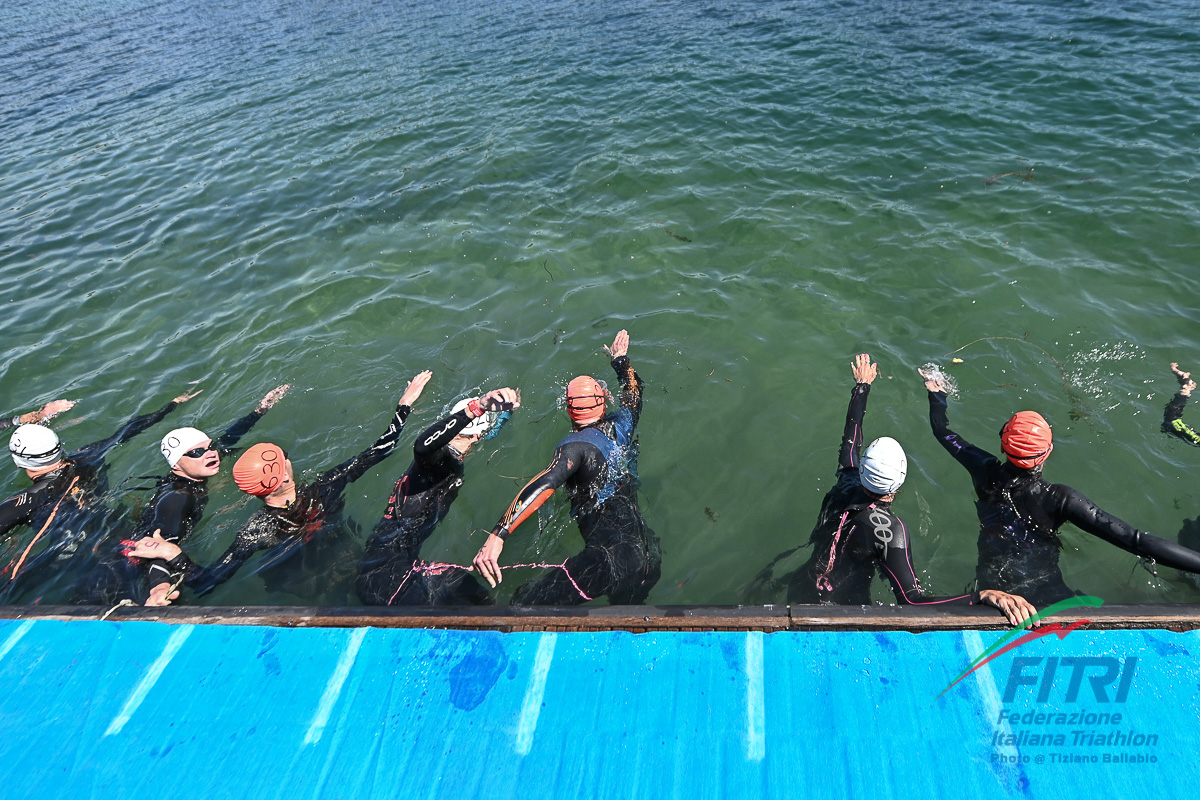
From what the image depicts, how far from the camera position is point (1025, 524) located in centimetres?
486

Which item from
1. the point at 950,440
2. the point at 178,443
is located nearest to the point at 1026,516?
the point at 950,440

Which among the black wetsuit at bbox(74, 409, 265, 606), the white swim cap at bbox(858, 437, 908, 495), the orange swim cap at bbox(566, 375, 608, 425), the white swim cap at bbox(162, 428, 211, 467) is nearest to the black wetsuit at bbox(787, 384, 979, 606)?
the white swim cap at bbox(858, 437, 908, 495)

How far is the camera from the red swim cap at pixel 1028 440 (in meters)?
4.64

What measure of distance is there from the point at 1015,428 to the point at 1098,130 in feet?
31.3

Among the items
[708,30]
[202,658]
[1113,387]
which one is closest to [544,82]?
[708,30]

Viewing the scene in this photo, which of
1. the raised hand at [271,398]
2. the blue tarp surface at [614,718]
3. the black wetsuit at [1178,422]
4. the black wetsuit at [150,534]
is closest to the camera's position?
the blue tarp surface at [614,718]

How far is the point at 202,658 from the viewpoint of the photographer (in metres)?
4.23

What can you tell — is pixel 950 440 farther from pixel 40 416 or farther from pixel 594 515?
pixel 40 416

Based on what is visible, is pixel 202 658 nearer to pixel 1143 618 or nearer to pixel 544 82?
pixel 1143 618

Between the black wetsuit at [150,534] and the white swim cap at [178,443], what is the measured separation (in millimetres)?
222

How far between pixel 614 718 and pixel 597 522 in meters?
2.11

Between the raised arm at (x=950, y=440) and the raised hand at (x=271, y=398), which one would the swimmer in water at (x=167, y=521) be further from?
the raised arm at (x=950, y=440)

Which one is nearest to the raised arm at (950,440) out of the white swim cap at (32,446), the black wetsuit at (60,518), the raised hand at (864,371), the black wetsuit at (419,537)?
the raised hand at (864,371)

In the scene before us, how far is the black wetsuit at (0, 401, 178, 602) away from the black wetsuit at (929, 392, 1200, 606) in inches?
336
